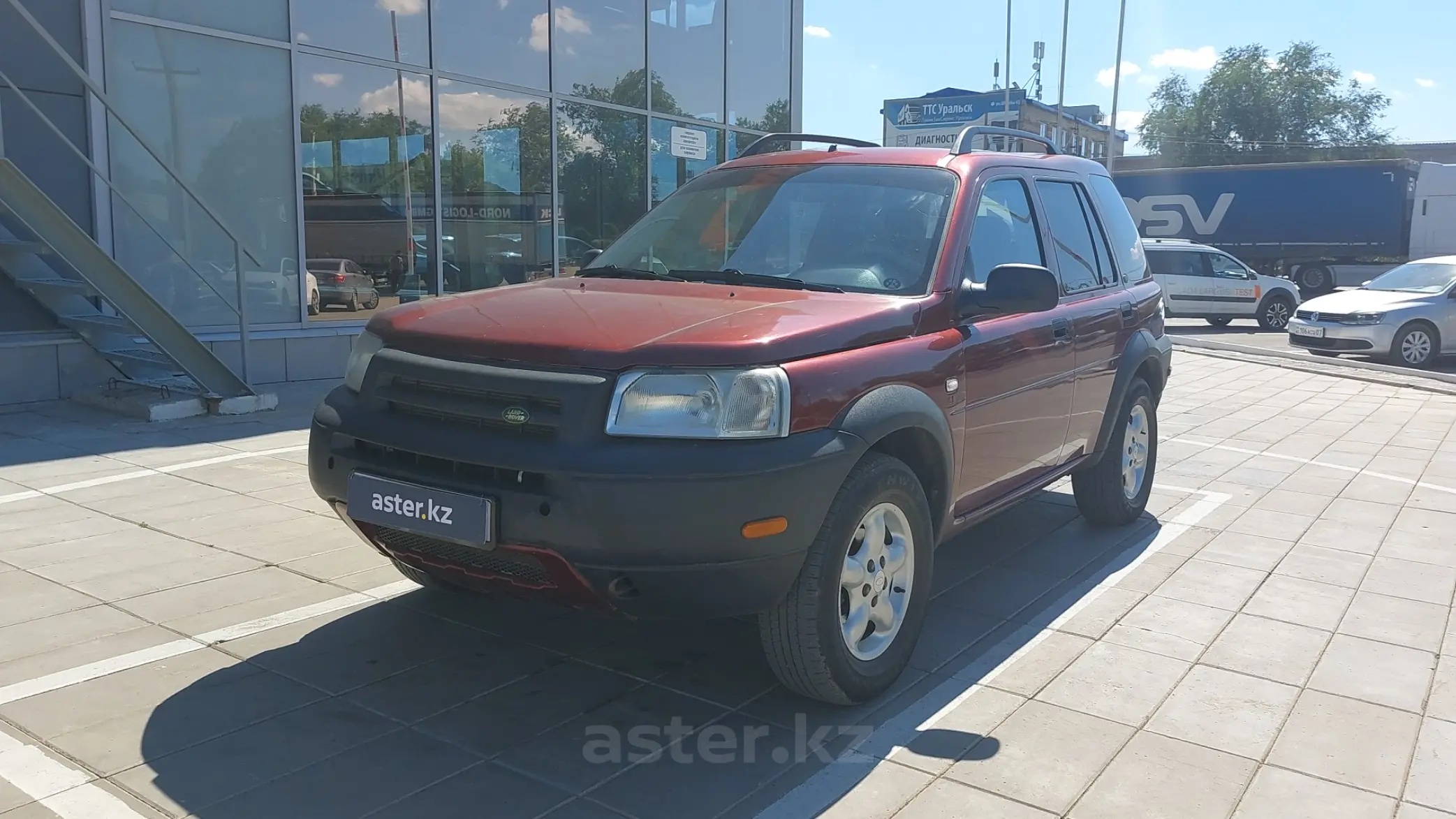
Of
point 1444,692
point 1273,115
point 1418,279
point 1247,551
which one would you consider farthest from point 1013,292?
point 1273,115

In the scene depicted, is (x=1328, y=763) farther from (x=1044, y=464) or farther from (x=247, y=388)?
(x=247, y=388)

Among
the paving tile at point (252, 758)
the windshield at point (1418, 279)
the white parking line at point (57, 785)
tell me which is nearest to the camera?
the white parking line at point (57, 785)

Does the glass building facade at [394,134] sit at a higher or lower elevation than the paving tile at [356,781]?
higher

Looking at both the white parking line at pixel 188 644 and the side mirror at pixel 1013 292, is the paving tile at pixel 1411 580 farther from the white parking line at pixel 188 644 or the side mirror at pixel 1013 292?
the white parking line at pixel 188 644

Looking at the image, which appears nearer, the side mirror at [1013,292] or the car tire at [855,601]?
the car tire at [855,601]

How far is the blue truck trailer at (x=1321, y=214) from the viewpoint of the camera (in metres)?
27.6

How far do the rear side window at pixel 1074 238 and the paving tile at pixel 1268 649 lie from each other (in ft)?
5.54

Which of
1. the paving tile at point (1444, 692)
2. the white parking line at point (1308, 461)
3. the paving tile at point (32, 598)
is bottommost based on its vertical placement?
the paving tile at point (1444, 692)

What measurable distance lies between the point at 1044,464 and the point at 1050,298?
115cm

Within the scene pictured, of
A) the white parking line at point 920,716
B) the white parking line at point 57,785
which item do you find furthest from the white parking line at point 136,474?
the white parking line at point 920,716

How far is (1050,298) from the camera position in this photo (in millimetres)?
4027

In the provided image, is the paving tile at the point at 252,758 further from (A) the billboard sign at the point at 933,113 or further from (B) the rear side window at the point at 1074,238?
(A) the billboard sign at the point at 933,113

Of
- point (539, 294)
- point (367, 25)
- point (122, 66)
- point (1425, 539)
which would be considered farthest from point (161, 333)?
point (1425, 539)

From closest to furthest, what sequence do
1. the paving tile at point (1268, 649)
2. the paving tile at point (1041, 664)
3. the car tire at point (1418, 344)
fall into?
the paving tile at point (1041, 664) → the paving tile at point (1268, 649) → the car tire at point (1418, 344)
